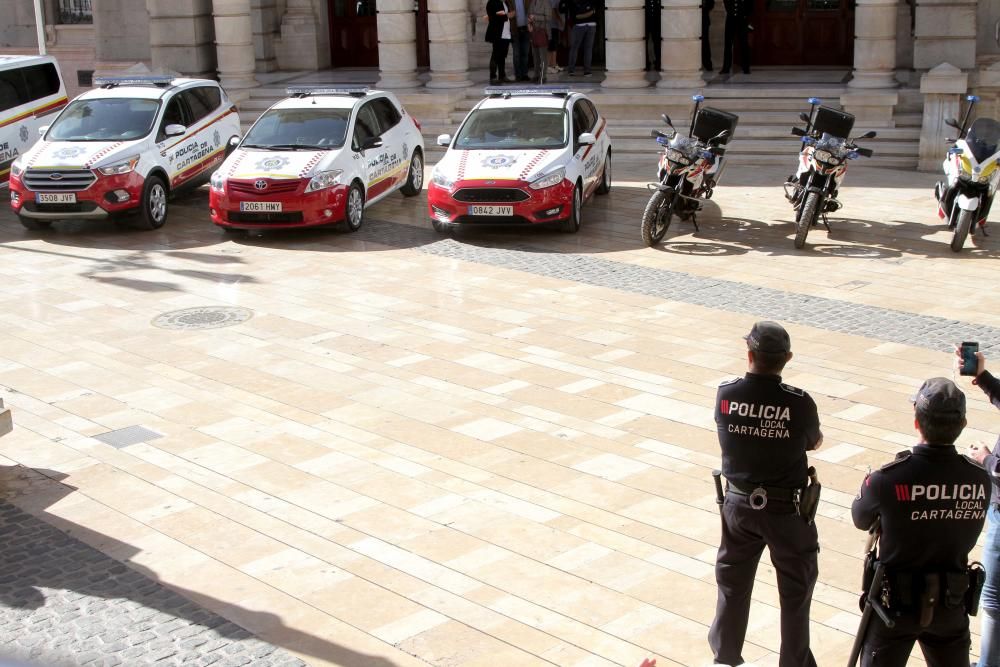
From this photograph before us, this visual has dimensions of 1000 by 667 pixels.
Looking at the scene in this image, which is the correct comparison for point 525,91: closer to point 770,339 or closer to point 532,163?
point 532,163

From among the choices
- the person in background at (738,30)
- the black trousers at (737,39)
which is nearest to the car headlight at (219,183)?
the person in background at (738,30)

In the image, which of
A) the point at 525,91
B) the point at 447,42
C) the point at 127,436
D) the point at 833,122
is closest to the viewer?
the point at 127,436

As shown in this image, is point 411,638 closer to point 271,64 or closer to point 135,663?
point 135,663

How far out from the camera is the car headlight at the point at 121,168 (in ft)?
56.3

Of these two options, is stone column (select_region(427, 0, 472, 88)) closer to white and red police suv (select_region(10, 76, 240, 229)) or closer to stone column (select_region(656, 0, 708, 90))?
stone column (select_region(656, 0, 708, 90))

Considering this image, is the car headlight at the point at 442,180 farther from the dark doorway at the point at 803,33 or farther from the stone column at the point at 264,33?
the stone column at the point at 264,33

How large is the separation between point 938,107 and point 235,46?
13.6 metres

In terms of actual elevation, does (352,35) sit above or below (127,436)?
above

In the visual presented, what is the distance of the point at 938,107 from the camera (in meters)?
21.2

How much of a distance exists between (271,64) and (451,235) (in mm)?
14140

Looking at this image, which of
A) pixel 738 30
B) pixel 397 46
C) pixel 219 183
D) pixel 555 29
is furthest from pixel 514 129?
pixel 738 30

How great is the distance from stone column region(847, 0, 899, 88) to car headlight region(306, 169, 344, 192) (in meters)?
10.4

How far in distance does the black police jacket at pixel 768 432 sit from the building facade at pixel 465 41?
16543 mm

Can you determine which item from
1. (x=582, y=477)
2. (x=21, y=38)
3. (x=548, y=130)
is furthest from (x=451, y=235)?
(x=21, y=38)
